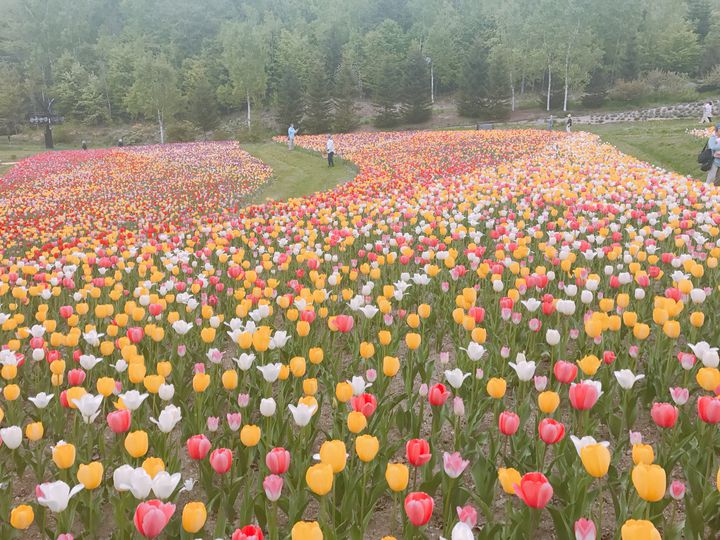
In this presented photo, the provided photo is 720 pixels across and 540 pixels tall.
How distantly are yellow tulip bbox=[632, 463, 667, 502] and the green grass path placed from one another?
14.7m

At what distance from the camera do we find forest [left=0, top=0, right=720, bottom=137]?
5347cm

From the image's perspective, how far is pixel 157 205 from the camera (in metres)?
14.4

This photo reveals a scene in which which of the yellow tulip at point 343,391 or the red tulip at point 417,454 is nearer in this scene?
the red tulip at point 417,454

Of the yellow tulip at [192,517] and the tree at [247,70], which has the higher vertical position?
the tree at [247,70]

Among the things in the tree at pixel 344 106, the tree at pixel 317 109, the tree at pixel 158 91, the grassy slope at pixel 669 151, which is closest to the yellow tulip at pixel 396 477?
the grassy slope at pixel 669 151

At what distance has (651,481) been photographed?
6.10 feet

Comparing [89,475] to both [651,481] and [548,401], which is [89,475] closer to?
[548,401]

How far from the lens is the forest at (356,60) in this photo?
5347 cm

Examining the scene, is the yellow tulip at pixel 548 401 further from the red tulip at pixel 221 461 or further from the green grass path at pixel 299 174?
the green grass path at pixel 299 174

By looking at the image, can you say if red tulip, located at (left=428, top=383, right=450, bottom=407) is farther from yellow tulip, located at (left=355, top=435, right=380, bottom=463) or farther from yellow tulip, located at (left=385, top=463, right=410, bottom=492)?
yellow tulip, located at (left=385, top=463, right=410, bottom=492)

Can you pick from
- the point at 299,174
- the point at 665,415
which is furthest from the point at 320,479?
the point at 299,174

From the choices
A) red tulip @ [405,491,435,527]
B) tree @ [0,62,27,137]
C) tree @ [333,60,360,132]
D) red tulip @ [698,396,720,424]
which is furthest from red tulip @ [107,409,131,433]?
tree @ [0,62,27,137]

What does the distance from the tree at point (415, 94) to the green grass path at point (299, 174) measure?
26.1 meters

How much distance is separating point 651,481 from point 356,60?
80.8 metres
